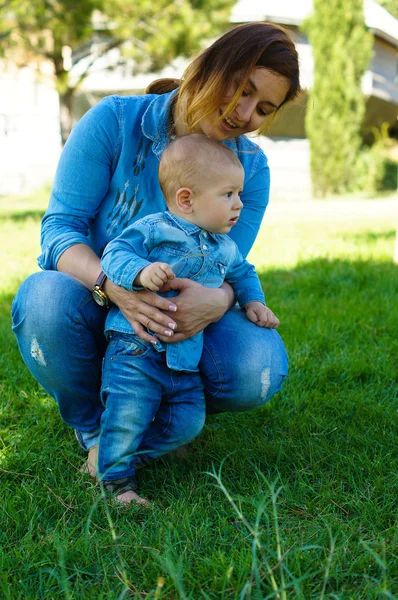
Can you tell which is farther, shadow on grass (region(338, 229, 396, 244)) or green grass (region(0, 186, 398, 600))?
shadow on grass (region(338, 229, 396, 244))

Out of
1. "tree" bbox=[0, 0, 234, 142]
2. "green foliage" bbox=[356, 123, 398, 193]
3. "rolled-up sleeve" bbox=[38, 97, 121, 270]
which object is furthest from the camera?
"green foliage" bbox=[356, 123, 398, 193]

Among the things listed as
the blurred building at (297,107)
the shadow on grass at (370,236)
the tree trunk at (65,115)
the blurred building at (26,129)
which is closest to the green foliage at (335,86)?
the blurred building at (297,107)

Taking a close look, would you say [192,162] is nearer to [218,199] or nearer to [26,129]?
[218,199]

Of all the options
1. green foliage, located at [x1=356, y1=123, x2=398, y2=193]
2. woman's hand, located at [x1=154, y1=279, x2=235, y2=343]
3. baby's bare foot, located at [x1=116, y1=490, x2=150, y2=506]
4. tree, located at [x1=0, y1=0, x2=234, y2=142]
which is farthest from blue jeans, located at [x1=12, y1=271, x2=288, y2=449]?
green foliage, located at [x1=356, y1=123, x2=398, y2=193]

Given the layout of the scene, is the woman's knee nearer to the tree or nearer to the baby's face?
the baby's face

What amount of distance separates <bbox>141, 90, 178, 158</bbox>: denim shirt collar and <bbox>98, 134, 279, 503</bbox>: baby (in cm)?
15

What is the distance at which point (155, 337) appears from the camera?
2.00m

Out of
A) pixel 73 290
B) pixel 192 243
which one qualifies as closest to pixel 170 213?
pixel 192 243

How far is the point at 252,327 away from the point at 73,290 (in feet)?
1.95

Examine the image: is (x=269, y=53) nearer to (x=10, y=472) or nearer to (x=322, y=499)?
(x=322, y=499)

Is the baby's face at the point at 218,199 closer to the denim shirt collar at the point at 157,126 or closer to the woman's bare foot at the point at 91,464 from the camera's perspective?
the denim shirt collar at the point at 157,126

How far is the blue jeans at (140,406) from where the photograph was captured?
1.98 meters

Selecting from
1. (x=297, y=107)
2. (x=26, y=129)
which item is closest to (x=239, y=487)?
(x=297, y=107)

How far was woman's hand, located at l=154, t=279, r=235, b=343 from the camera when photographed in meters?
2.03
